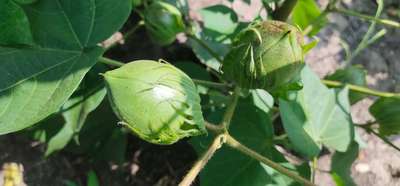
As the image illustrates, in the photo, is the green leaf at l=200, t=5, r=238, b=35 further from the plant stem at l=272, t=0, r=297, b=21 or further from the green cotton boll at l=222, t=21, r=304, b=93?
the green cotton boll at l=222, t=21, r=304, b=93

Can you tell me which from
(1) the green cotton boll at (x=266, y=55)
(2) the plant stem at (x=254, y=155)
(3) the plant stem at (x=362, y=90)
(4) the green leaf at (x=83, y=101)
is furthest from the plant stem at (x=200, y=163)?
(3) the plant stem at (x=362, y=90)

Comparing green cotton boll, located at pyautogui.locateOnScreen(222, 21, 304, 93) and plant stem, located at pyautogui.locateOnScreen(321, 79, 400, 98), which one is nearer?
green cotton boll, located at pyautogui.locateOnScreen(222, 21, 304, 93)

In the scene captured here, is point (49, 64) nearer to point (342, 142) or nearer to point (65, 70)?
point (65, 70)

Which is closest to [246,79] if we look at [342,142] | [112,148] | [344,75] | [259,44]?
[259,44]

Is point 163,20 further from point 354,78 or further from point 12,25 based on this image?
point 354,78

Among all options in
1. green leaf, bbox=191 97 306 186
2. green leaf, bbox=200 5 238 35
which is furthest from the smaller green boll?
green leaf, bbox=191 97 306 186
